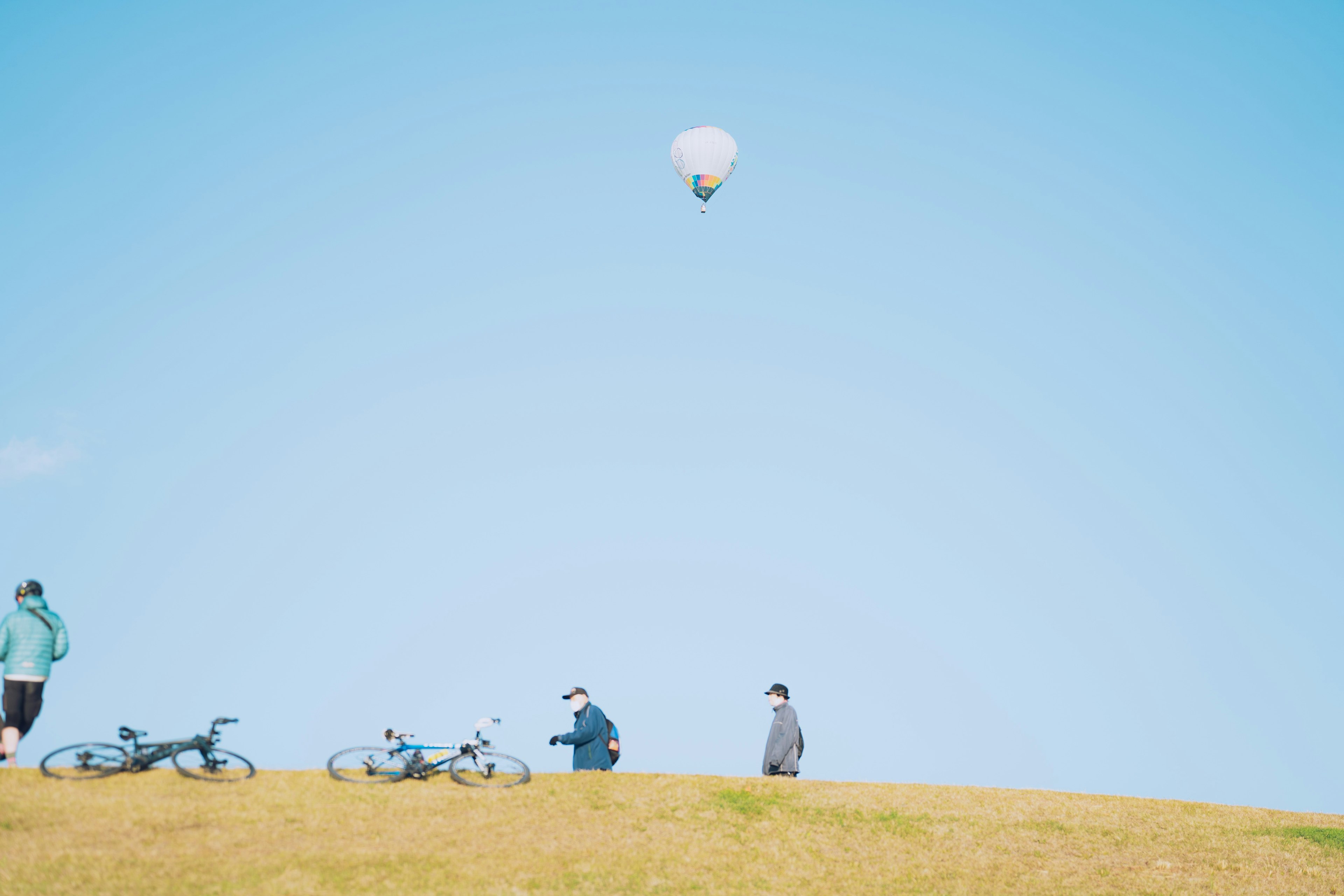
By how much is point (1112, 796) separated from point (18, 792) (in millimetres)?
23743

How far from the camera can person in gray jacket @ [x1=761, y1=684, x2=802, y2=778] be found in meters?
24.8

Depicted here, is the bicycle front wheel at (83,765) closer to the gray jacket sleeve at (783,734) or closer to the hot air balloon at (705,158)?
the gray jacket sleeve at (783,734)

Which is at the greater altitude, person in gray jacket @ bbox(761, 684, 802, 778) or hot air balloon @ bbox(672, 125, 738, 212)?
hot air balloon @ bbox(672, 125, 738, 212)

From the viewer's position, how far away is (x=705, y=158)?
68.8 m

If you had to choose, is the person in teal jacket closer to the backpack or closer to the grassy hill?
the grassy hill

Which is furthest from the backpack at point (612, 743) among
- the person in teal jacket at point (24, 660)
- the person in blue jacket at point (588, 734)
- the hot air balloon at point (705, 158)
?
the hot air balloon at point (705, 158)

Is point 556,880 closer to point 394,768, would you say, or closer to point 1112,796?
point 394,768

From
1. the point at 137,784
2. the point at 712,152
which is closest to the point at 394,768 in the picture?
the point at 137,784

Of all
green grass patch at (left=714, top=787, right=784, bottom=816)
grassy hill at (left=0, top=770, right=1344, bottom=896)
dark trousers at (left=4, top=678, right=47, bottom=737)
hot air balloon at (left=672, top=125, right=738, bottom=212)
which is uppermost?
hot air balloon at (left=672, top=125, right=738, bottom=212)

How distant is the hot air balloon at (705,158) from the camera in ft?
226

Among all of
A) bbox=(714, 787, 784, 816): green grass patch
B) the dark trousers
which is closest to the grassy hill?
bbox=(714, 787, 784, 816): green grass patch

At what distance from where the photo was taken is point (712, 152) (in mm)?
68812

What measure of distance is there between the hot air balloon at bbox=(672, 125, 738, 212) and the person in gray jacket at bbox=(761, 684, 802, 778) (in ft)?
159

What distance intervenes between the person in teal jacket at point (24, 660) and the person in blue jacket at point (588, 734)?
10.3 meters
